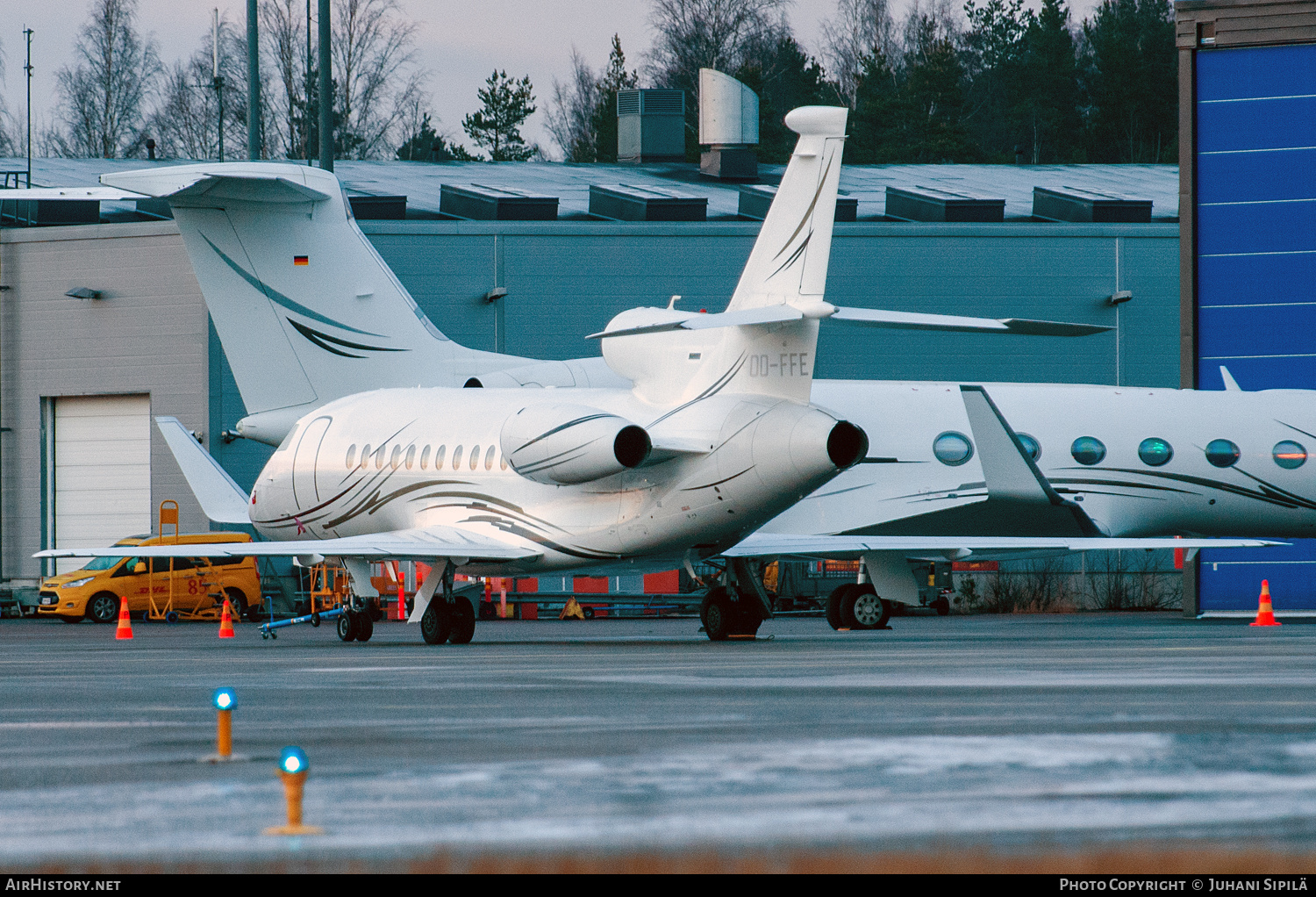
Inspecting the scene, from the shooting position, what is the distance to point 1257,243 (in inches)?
1318

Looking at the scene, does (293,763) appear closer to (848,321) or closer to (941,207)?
(848,321)

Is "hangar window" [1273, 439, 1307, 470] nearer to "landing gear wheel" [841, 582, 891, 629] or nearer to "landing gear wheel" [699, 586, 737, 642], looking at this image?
"landing gear wheel" [841, 582, 891, 629]

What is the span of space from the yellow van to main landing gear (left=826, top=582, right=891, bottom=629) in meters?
14.9

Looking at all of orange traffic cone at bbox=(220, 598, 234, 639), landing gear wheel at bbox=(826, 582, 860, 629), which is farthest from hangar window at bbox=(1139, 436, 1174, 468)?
orange traffic cone at bbox=(220, 598, 234, 639)

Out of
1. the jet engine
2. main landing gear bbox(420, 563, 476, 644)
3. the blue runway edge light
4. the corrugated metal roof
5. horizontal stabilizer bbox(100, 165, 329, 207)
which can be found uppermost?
the corrugated metal roof

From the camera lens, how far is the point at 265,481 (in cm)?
2861

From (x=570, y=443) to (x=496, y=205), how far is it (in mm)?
24066

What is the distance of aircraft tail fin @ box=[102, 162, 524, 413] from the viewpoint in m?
28.8

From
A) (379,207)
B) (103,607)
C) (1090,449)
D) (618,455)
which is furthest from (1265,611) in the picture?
(379,207)

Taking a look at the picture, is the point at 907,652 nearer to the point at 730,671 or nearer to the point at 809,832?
the point at 730,671

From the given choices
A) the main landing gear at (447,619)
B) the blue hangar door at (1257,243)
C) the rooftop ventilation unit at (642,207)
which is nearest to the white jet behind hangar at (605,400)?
the main landing gear at (447,619)

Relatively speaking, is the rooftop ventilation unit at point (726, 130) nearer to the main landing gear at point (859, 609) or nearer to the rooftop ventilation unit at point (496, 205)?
the rooftop ventilation unit at point (496, 205)

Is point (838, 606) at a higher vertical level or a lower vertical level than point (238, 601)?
higher

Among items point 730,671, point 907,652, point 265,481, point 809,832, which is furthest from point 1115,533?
point 809,832
